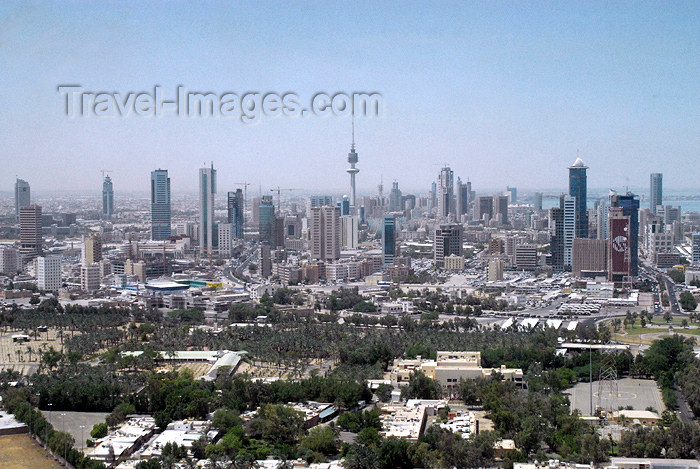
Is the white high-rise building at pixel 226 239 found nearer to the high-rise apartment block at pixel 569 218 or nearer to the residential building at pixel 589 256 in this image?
the high-rise apartment block at pixel 569 218

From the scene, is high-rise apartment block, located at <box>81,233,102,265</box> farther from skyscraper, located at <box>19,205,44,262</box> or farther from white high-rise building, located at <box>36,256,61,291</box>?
skyscraper, located at <box>19,205,44,262</box>

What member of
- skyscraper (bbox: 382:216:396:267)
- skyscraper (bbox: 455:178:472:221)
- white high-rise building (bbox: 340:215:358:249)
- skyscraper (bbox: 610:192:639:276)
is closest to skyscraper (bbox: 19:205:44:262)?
white high-rise building (bbox: 340:215:358:249)

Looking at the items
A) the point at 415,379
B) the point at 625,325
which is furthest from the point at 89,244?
the point at 415,379

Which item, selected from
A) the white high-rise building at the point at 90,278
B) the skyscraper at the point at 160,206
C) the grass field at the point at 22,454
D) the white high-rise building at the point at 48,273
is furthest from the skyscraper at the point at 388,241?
the grass field at the point at 22,454

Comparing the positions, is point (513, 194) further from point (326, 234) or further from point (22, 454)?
point (22, 454)

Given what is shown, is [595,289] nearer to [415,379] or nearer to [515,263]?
[515,263]

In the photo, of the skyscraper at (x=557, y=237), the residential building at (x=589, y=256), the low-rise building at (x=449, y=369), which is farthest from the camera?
the skyscraper at (x=557, y=237)
